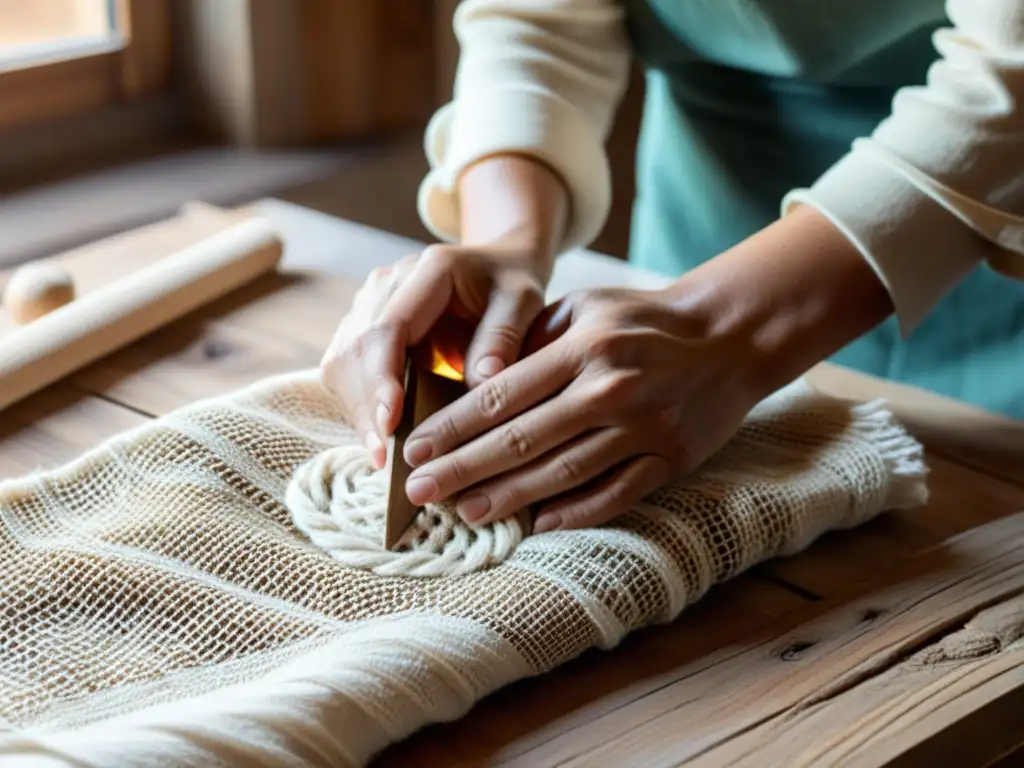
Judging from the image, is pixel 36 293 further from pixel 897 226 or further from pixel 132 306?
pixel 897 226

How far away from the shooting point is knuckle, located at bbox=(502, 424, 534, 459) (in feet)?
2.03

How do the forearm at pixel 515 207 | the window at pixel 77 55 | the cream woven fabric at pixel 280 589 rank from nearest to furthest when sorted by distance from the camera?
the cream woven fabric at pixel 280 589
the forearm at pixel 515 207
the window at pixel 77 55

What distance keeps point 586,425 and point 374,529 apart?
0.38ft

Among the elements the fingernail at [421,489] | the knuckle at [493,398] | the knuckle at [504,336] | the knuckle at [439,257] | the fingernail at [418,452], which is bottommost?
the fingernail at [421,489]

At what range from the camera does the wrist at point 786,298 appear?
27.3 inches

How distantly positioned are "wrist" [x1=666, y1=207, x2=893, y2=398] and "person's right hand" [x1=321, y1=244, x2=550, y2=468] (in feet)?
0.31

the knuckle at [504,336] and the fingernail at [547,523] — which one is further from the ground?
the knuckle at [504,336]

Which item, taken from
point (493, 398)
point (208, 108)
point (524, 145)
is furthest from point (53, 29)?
point (493, 398)

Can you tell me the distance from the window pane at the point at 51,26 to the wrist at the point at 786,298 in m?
0.89

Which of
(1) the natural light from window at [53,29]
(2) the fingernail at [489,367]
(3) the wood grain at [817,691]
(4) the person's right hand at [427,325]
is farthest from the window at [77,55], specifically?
(3) the wood grain at [817,691]

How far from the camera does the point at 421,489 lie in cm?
60

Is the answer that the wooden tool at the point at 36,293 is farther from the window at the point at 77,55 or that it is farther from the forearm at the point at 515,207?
the window at the point at 77,55

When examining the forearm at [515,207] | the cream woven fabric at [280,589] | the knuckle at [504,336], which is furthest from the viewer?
the forearm at [515,207]

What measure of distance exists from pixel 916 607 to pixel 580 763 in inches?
7.8
